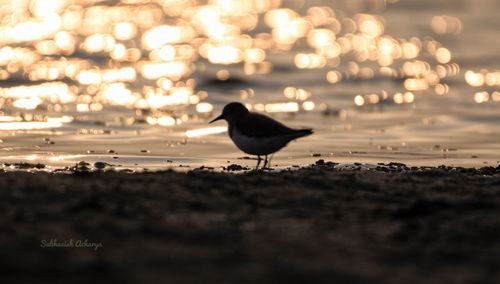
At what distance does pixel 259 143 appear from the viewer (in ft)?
42.7

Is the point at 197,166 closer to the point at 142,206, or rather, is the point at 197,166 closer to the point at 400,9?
the point at 142,206

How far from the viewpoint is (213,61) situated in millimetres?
27578

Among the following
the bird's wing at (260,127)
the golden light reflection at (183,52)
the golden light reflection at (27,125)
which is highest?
the golden light reflection at (183,52)

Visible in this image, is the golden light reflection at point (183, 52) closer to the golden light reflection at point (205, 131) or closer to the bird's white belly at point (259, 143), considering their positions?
the golden light reflection at point (205, 131)

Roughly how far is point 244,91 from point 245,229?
15430mm

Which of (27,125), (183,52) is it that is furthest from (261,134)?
(183,52)

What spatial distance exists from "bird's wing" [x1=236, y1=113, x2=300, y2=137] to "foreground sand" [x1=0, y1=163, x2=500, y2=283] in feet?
5.71

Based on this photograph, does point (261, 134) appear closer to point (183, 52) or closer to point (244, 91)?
point (244, 91)

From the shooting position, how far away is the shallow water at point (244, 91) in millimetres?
15844

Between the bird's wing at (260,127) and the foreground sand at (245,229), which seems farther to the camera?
the bird's wing at (260,127)

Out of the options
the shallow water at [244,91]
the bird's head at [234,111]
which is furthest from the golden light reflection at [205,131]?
the bird's head at [234,111]

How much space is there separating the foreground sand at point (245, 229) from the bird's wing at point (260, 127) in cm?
174

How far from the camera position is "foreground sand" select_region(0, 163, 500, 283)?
7129 mm

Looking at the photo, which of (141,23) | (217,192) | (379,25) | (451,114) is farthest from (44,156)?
(379,25)
